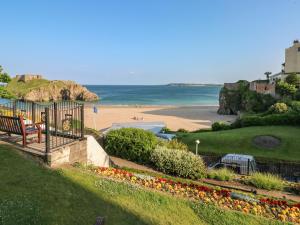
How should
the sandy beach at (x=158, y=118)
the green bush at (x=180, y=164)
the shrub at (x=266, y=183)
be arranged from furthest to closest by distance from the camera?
1. the sandy beach at (x=158, y=118)
2. the green bush at (x=180, y=164)
3. the shrub at (x=266, y=183)

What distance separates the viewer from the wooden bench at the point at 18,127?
301 inches

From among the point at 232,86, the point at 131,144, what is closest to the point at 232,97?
the point at 232,86

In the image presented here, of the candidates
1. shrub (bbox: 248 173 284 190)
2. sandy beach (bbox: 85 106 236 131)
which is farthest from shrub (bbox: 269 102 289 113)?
shrub (bbox: 248 173 284 190)

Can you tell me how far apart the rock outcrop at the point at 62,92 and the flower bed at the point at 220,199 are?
9780cm

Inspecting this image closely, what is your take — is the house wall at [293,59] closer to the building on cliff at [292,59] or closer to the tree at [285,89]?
the building on cliff at [292,59]

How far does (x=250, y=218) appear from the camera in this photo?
5.57 meters

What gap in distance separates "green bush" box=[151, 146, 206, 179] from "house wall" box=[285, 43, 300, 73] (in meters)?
47.6

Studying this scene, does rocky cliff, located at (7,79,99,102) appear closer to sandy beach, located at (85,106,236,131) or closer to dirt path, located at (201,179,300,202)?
sandy beach, located at (85,106,236,131)

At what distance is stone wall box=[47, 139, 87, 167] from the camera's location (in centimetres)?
711

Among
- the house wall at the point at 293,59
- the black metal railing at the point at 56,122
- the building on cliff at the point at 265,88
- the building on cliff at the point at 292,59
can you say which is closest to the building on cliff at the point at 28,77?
the building on cliff at the point at 265,88

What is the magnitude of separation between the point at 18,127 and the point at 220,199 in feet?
20.5

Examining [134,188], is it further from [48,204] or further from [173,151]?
[173,151]

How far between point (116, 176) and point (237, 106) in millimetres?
50307

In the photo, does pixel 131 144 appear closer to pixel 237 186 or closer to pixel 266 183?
pixel 237 186
